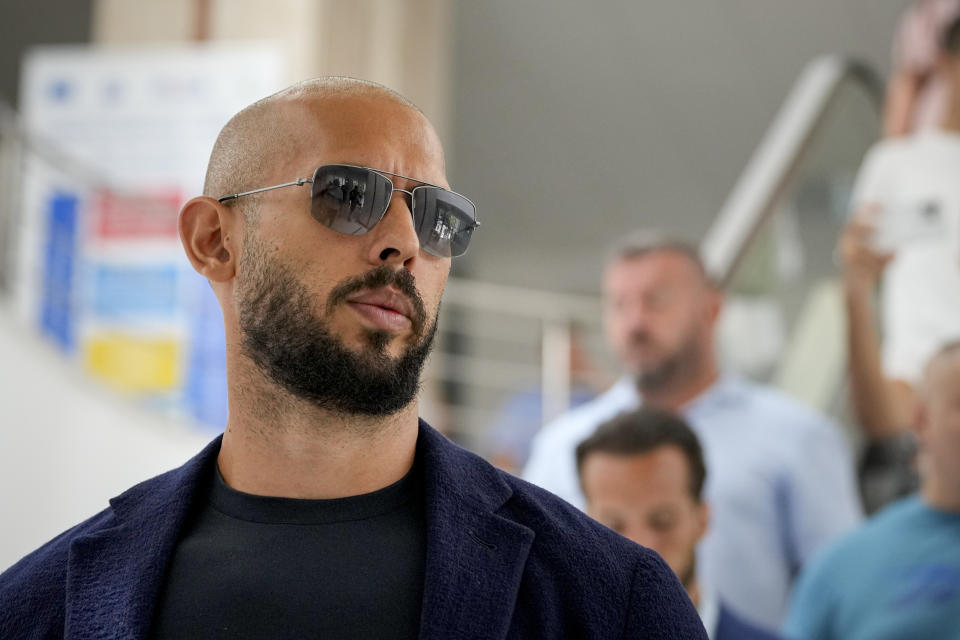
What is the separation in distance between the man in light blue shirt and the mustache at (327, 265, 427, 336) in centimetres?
165

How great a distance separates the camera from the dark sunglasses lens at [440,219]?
980mm

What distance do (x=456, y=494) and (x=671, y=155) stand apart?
655 centimetres

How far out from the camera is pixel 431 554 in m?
0.86

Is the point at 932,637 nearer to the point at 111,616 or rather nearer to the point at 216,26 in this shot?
the point at 111,616

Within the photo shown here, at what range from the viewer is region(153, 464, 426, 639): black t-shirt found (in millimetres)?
852

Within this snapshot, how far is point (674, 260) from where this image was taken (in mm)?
2787

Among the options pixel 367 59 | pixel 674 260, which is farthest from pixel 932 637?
pixel 367 59

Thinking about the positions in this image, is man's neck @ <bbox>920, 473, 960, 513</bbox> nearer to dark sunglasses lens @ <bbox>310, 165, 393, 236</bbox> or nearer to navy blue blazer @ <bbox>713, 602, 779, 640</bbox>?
navy blue blazer @ <bbox>713, 602, 779, 640</bbox>

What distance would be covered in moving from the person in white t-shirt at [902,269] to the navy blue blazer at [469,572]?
2.31 meters

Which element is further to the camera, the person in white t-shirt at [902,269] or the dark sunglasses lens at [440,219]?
the person in white t-shirt at [902,269]

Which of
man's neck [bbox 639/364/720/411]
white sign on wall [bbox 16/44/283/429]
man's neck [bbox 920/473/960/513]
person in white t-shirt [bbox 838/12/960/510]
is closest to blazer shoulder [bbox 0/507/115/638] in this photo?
man's neck [bbox 639/364/720/411]

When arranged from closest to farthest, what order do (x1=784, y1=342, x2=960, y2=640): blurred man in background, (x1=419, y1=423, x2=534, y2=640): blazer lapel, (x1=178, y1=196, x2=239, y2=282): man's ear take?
(x1=419, y1=423, x2=534, y2=640): blazer lapel
(x1=178, y1=196, x2=239, y2=282): man's ear
(x1=784, y1=342, x2=960, y2=640): blurred man in background

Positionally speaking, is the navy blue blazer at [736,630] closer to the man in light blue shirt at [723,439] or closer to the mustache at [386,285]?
the man in light blue shirt at [723,439]

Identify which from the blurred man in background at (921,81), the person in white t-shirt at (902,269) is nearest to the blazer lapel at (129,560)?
the person in white t-shirt at (902,269)
